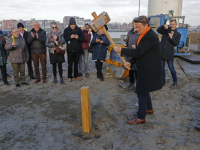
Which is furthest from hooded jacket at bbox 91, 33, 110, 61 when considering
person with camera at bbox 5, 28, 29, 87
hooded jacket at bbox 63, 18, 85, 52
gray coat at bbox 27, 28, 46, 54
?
person with camera at bbox 5, 28, 29, 87

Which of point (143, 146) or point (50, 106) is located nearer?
point (143, 146)

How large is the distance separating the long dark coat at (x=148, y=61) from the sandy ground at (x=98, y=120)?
805 mm

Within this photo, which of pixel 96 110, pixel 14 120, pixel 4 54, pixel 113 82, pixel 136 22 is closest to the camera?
pixel 136 22

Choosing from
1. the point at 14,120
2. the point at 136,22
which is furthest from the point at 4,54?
the point at 136,22

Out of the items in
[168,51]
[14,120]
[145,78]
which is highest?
[168,51]

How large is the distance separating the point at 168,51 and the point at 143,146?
3.28 metres

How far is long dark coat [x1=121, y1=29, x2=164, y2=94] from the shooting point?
2.84 meters

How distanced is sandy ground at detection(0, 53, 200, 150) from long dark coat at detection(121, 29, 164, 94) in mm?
805

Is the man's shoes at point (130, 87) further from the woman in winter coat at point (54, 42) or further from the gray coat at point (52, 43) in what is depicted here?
the gray coat at point (52, 43)

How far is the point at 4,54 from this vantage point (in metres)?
5.59

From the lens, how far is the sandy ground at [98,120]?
276cm

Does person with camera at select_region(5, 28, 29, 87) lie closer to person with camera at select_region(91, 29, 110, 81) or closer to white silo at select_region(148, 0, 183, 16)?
person with camera at select_region(91, 29, 110, 81)

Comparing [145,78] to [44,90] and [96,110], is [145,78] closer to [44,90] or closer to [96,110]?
[96,110]

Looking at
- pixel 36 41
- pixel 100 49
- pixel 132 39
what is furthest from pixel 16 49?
pixel 132 39
